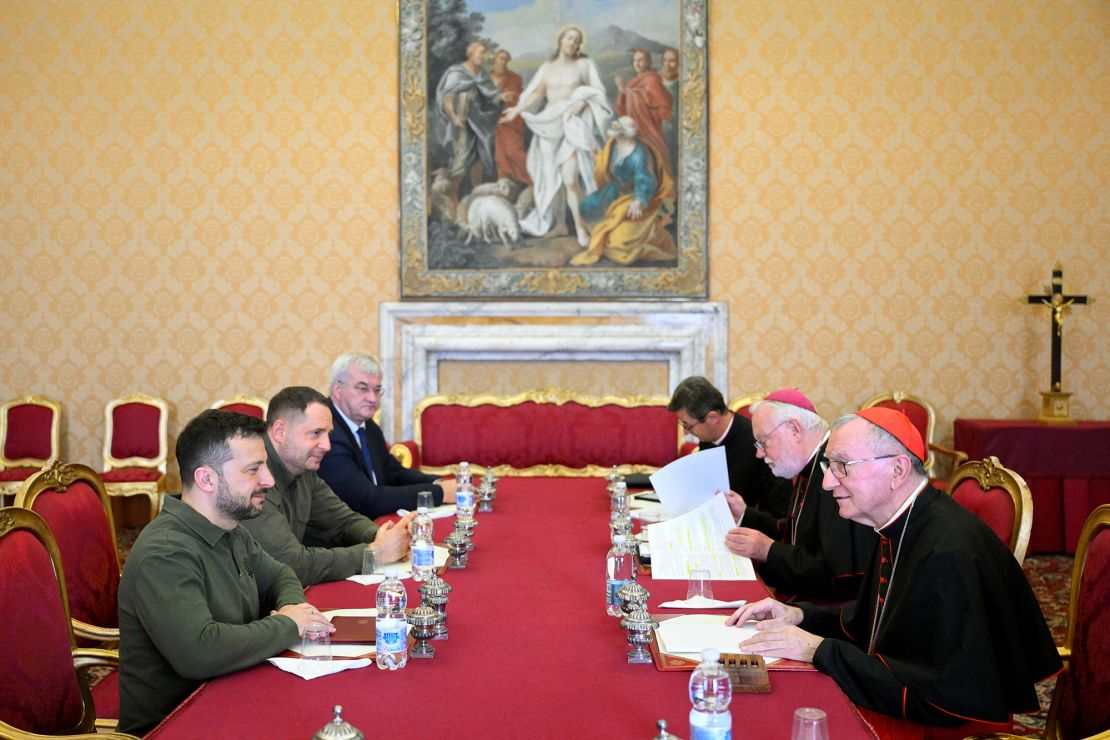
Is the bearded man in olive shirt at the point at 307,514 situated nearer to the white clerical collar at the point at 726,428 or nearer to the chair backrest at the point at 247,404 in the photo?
the white clerical collar at the point at 726,428

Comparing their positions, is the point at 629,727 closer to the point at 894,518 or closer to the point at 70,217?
the point at 894,518

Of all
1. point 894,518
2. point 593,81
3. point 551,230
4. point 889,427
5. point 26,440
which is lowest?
point 26,440

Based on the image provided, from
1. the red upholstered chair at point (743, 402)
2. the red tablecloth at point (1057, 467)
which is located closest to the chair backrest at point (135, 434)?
the red upholstered chair at point (743, 402)

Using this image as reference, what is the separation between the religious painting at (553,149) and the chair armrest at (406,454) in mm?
1568

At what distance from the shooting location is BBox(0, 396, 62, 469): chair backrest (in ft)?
26.1

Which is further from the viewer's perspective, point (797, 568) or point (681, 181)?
point (681, 181)

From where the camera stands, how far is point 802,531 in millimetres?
3805

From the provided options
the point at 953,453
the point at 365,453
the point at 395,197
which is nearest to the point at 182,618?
the point at 365,453

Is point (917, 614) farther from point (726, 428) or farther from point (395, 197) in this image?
point (395, 197)

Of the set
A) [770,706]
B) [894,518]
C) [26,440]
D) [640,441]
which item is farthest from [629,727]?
[26,440]

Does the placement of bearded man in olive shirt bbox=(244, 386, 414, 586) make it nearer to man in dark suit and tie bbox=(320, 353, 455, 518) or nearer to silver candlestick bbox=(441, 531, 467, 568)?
silver candlestick bbox=(441, 531, 467, 568)

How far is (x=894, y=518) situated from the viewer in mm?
2656

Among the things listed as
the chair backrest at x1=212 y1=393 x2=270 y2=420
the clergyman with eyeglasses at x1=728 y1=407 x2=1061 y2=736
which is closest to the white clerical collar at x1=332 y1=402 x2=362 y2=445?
the chair backrest at x1=212 y1=393 x2=270 y2=420

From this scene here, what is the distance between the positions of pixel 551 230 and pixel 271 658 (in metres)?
5.97
